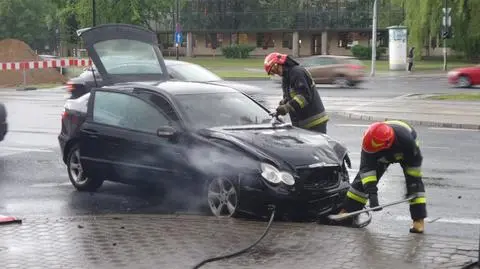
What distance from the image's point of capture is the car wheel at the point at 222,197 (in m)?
7.91

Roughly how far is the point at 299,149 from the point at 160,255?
7.24 feet

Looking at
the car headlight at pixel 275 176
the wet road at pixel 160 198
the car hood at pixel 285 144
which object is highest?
the car hood at pixel 285 144

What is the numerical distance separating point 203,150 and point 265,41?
236ft

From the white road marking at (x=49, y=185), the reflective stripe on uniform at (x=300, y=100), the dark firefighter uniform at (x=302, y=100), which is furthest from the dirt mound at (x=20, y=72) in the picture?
the reflective stripe on uniform at (x=300, y=100)

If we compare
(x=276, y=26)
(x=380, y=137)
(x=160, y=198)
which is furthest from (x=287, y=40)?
(x=380, y=137)

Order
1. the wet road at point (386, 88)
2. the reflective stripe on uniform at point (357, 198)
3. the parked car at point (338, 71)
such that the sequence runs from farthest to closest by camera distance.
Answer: the parked car at point (338, 71)
the wet road at point (386, 88)
the reflective stripe on uniform at point (357, 198)

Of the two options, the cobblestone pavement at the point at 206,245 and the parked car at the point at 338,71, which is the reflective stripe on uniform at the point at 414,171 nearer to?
the cobblestone pavement at the point at 206,245

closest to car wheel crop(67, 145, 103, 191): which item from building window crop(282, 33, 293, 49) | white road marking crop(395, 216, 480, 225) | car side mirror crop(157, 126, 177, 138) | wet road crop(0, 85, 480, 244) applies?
wet road crop(0, 85, 480, 244)

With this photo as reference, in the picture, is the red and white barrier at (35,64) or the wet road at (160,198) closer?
the wet road at (160,198)

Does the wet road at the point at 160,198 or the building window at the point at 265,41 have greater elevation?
the building window at the point at 265,41

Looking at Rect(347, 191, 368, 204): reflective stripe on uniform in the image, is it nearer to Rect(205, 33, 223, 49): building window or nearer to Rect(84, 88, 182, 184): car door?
Rect(84, 88, 182, 184): car door

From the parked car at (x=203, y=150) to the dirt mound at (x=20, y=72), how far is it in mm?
28641

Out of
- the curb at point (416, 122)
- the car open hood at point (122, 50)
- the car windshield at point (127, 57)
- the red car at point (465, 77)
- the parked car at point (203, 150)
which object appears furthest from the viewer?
the red car at point (465, 77)

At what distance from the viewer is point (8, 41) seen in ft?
132
